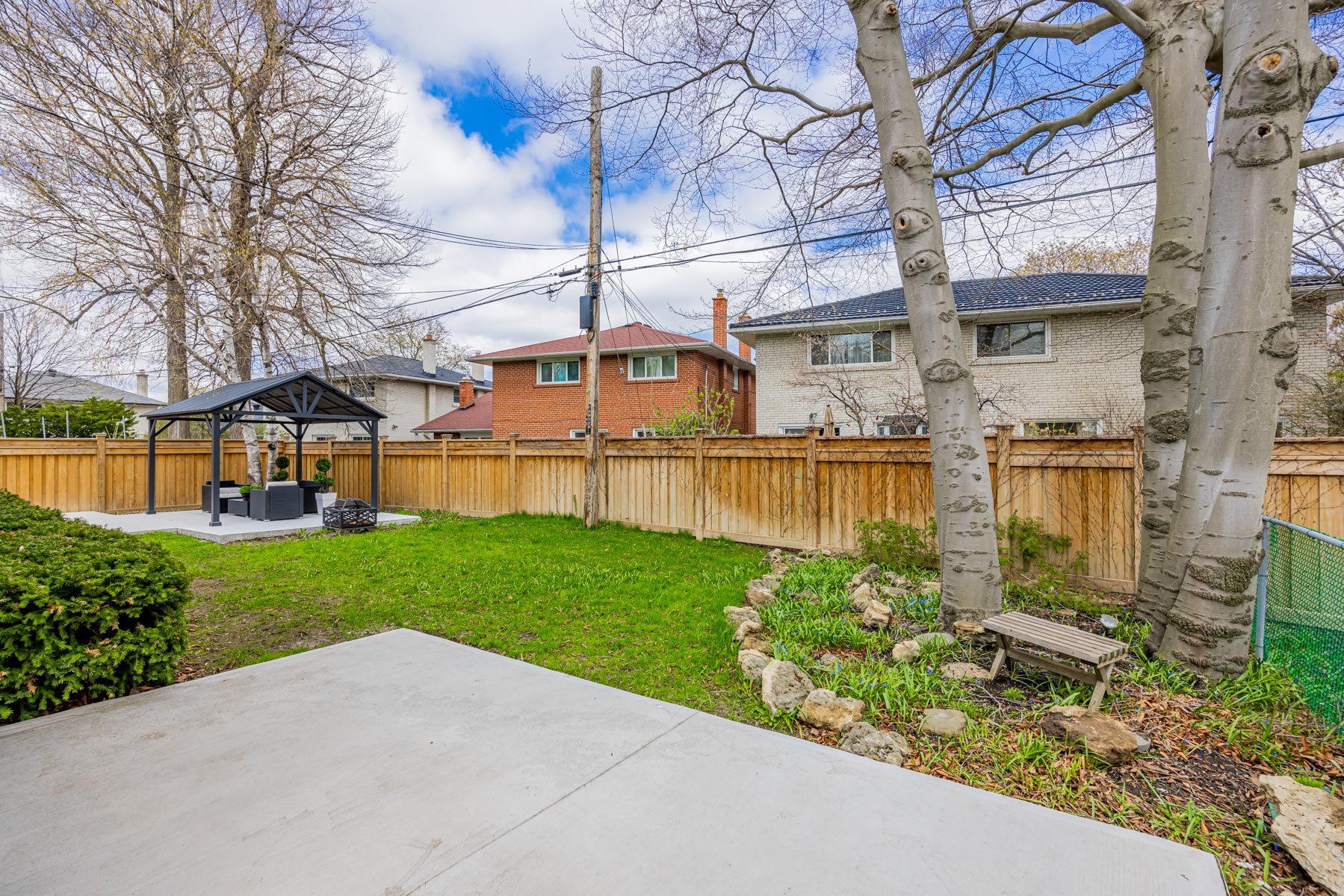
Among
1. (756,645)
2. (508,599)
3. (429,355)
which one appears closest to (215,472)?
(508,599)

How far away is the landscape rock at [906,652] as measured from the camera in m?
3.84

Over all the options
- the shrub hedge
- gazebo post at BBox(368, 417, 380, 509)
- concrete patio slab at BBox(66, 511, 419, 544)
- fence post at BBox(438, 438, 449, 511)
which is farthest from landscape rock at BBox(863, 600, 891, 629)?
gazebo post at BBox(368, 417, 380, 509)

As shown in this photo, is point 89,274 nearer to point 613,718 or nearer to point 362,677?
point 362,677

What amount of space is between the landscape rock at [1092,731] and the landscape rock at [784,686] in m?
1.22

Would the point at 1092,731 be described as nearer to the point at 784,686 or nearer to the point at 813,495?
the point at 784,686

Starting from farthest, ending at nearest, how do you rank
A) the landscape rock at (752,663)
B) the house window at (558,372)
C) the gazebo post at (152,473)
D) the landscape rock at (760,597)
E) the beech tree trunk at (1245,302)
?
1. the house window at (558,372)
2. the gazebo post at (152,473)
3. the landscape rock at (760,597)
4. the landscape rock at (752,663)
5. the beech tree trunk at (1245,302)

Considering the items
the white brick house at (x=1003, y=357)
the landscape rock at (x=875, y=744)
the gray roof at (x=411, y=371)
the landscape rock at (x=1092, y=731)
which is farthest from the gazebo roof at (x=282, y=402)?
the landscape rock at (x=1092, y=731)

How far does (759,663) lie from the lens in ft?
12.7

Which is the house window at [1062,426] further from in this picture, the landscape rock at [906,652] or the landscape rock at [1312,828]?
the landscape rock at [1312,828]

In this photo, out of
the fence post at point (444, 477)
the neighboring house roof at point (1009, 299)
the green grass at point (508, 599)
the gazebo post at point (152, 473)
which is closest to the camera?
the green grass at point (508, 599)

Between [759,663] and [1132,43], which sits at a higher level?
[1132,43]

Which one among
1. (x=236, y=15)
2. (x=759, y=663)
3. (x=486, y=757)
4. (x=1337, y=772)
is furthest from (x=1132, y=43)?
(x=236, y=15)

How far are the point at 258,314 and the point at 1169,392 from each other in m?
15.6

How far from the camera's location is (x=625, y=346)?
18.9 metres
